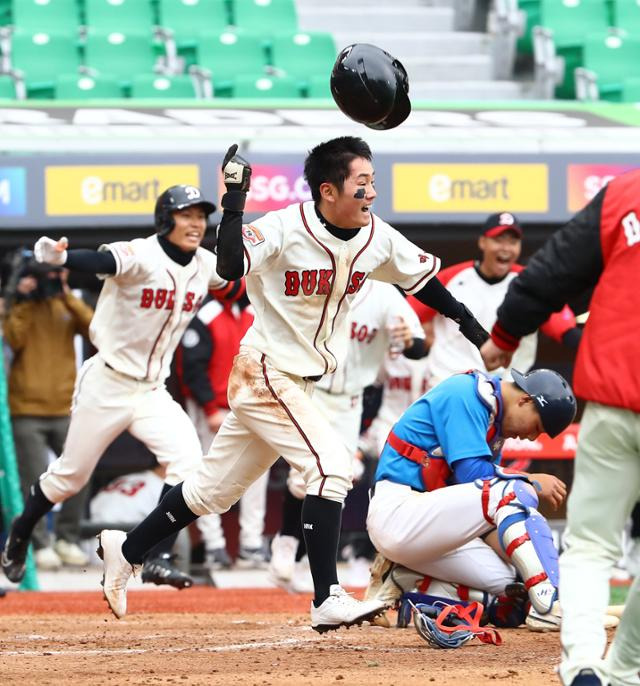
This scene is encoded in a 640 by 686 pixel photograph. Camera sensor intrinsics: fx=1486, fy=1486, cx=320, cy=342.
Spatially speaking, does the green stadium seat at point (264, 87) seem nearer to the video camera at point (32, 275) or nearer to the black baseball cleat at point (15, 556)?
the video camera at point (32, 275)

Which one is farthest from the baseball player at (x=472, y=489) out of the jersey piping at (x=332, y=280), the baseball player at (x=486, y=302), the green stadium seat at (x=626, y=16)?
the green stadium seat at (x=626, y=16)

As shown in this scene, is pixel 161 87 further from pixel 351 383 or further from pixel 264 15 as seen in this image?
pixel 351 383

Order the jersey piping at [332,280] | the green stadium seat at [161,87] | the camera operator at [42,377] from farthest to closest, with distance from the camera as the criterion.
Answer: the green stadium seat at [161,87], the camera operator at [42,377], the jersey piping at [332,280]

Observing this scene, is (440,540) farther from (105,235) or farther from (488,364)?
(105,235)

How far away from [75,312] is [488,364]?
5349mm

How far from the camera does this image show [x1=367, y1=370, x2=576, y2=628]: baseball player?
4.87m

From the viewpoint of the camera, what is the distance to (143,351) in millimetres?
6715

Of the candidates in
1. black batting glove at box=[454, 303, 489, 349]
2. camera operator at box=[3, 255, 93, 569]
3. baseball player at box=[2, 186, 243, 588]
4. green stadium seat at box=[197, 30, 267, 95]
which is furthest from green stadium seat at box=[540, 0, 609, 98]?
black batting glove at box=[454, 303, 489, 349]

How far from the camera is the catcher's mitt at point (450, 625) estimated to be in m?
4.84

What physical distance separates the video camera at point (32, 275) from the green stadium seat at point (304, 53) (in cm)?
345

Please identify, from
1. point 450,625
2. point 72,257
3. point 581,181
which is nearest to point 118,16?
point 581,181

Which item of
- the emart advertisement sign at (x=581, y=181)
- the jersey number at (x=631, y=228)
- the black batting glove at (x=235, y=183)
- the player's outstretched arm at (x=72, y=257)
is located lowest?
the player's outstretched arm at (x=72, y=257)

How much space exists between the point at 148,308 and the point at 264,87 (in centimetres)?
487

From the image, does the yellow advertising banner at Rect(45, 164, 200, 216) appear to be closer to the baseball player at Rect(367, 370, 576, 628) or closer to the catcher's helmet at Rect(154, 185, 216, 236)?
the catcher's helmet at Rect(154, 185, 216, 236)
